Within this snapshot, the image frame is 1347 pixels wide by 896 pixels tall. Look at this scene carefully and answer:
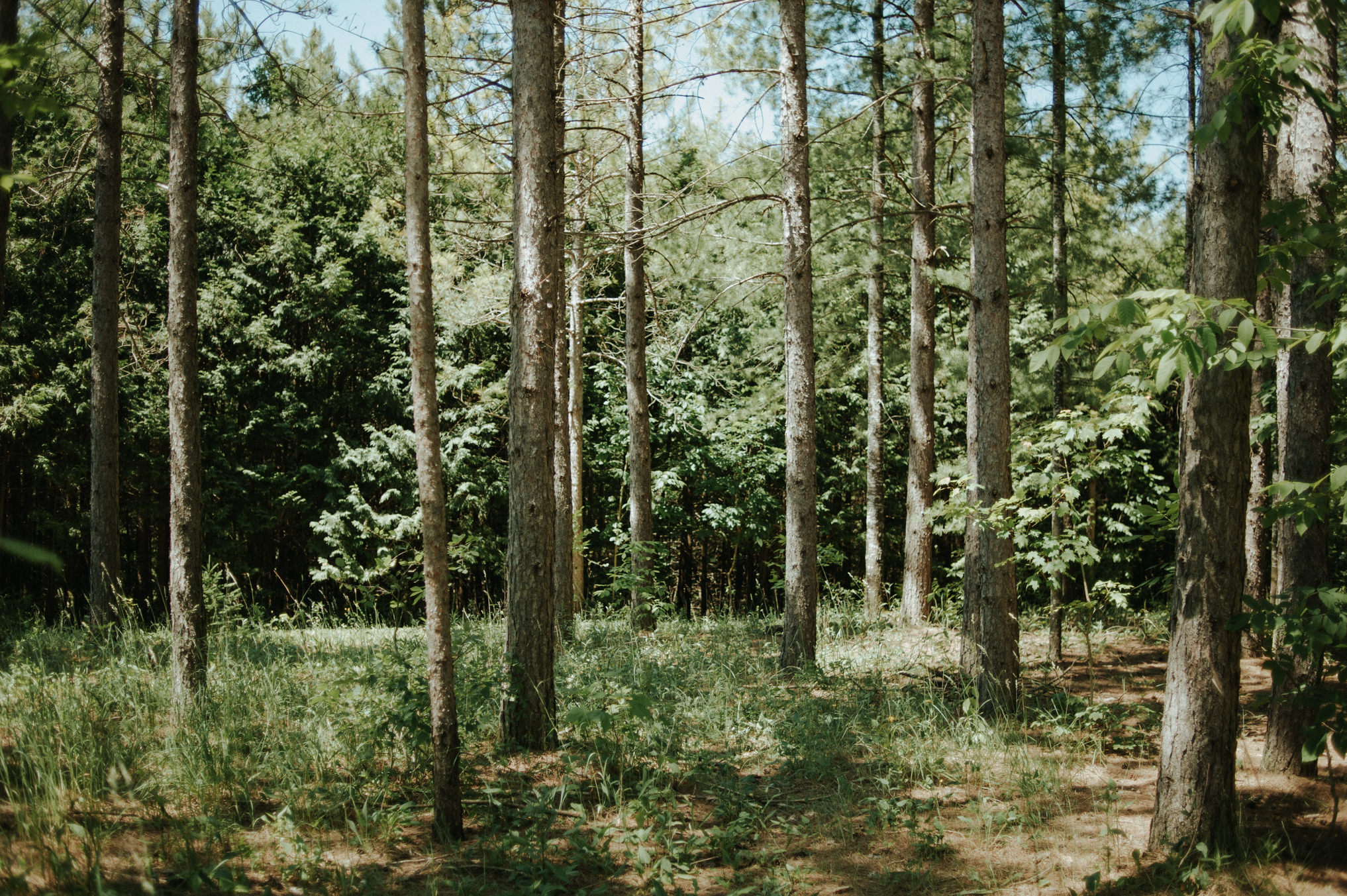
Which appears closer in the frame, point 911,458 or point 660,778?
point 660,778

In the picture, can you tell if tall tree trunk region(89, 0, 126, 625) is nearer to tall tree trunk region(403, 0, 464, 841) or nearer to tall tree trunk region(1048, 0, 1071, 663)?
tall tree trunk region(403, 0, 464, 841)

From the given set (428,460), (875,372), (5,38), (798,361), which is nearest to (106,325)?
(5,38)

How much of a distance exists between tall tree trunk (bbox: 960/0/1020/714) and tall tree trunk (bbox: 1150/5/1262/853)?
2059mm

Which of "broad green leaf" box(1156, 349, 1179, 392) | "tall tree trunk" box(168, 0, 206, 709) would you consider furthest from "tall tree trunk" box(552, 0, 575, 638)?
"broad green leaf" box(1156, 349, 1179, 392)

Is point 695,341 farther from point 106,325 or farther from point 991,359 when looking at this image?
point 991,359

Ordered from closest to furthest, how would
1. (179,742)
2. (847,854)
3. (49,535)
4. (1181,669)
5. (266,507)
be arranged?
1. (1181,669)
2. (847,854)
3. (179,742)
4. (49,535)
5. (266,507)

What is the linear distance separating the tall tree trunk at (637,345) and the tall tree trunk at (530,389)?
11.9 ft

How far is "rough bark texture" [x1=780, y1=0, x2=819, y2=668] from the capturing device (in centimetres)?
739

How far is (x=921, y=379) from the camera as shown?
1032 centimetres

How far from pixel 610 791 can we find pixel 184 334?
4633 millimetres

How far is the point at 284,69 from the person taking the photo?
695 centimetres

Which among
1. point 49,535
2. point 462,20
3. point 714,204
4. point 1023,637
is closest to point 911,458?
point 1023,637

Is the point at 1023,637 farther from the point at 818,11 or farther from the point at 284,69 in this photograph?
the point at 284,69

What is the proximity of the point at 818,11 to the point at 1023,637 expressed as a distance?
27.6 feet
